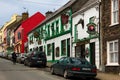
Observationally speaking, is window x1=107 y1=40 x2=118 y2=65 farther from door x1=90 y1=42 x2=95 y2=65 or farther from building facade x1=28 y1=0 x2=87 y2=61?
building facade x1=28 y1=0 x2=87 y2=61

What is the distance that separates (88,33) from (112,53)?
13.5 feet

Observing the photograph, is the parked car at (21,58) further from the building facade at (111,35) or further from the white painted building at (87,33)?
the building facade at (111,35)

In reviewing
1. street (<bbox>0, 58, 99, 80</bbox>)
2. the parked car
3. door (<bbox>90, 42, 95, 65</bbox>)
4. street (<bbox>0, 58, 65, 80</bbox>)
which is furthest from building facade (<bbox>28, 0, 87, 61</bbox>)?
street (<bbox>0, 58, 65, 80</bbox>)

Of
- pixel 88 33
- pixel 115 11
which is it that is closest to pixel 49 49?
pixel 88 33

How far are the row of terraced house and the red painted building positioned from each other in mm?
19362

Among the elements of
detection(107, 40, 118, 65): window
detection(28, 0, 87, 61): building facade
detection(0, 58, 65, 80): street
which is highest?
detection(28, 0, 87, 61): building facade

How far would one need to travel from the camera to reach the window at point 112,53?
25984 mm

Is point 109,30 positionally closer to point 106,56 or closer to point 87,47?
point 106,56

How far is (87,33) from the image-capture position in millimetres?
32125

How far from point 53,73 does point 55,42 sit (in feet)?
61.5

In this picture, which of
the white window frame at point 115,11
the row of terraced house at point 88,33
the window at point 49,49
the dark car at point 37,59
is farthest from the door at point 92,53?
the window at point 49,49

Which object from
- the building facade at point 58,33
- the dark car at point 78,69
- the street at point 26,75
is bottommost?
the street at point 26,75

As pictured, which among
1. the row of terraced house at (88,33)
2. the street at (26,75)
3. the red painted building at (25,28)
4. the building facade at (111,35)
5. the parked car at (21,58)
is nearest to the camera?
the street at (26,75)

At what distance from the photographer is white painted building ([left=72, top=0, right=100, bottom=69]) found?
29.5 m
